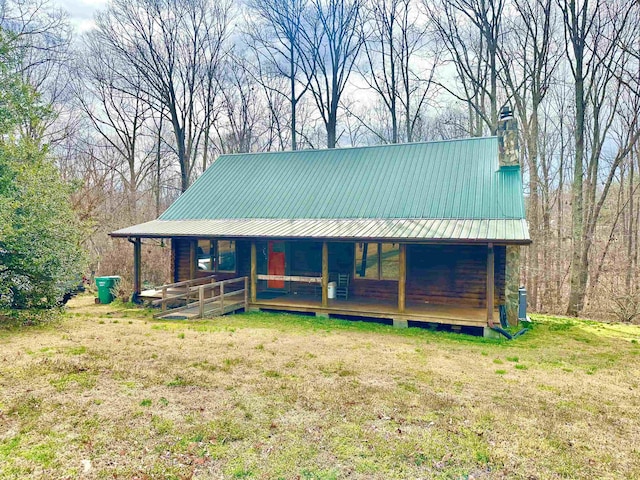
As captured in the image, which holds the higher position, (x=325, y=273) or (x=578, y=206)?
(x=578, y=206)

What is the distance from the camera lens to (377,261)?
41.5 ft

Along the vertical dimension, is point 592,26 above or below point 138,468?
above

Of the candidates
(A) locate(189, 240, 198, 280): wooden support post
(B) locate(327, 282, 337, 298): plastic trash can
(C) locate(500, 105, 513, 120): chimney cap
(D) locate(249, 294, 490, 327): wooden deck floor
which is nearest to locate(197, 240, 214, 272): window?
(A) locate(189, 240, 198, 280): wooden support post

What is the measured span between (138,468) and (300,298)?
933cm

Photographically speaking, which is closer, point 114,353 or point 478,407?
point 478,407

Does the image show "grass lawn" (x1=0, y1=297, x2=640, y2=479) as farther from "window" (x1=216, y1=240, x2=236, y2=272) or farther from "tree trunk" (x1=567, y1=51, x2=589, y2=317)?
"tree trunk" (x1=567, y1=51, x2=589, y2=317)

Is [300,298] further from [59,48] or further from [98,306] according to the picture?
[59,48]

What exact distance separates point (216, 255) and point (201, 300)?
11.3ft

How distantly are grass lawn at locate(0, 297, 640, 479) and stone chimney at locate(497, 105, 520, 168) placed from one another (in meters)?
6.01

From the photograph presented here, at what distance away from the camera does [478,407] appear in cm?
538

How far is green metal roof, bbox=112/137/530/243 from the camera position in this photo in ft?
36.8

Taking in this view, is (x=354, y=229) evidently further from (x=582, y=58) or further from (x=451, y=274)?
(x=582, y=58)

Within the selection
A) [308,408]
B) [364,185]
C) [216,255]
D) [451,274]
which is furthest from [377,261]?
[308,408]

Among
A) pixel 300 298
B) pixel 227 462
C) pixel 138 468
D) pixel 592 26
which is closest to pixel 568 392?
pixel 227 462
